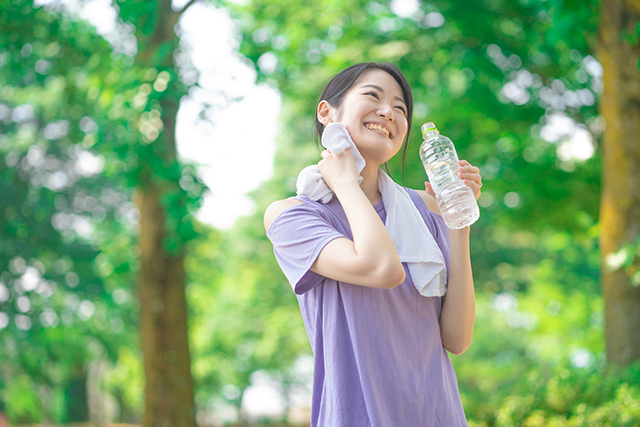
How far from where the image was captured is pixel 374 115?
71.3 inches

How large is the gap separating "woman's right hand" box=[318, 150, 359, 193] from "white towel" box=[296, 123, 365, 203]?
19 millimetres

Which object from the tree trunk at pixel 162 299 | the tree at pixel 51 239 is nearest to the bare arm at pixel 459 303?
the tree trunk at pixel 162 299

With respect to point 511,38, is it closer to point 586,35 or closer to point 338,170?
point 586,35

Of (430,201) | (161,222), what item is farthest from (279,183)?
(430,201)

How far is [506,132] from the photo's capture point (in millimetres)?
10242

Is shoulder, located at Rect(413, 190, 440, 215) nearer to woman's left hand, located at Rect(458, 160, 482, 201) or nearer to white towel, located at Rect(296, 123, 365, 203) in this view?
woman's left hand, located at Rect(458, 160, 482, 201)

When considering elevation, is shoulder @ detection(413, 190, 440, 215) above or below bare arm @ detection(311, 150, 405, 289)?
above

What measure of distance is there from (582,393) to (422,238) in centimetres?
535

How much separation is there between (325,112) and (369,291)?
0.64 meters

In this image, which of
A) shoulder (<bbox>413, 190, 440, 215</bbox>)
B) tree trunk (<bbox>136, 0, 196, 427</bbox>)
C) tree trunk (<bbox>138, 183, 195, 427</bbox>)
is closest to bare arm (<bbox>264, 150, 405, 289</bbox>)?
shoulder (<bbox>413, 190, 440, 215</bbox>)

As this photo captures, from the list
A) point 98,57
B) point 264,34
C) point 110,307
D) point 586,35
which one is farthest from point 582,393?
point 110,307

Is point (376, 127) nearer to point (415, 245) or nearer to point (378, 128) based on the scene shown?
point (378, 128)

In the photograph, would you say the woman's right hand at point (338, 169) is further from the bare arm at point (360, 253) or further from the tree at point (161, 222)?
the tree at point (161, 222)

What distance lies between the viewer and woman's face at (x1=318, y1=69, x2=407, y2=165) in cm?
179
